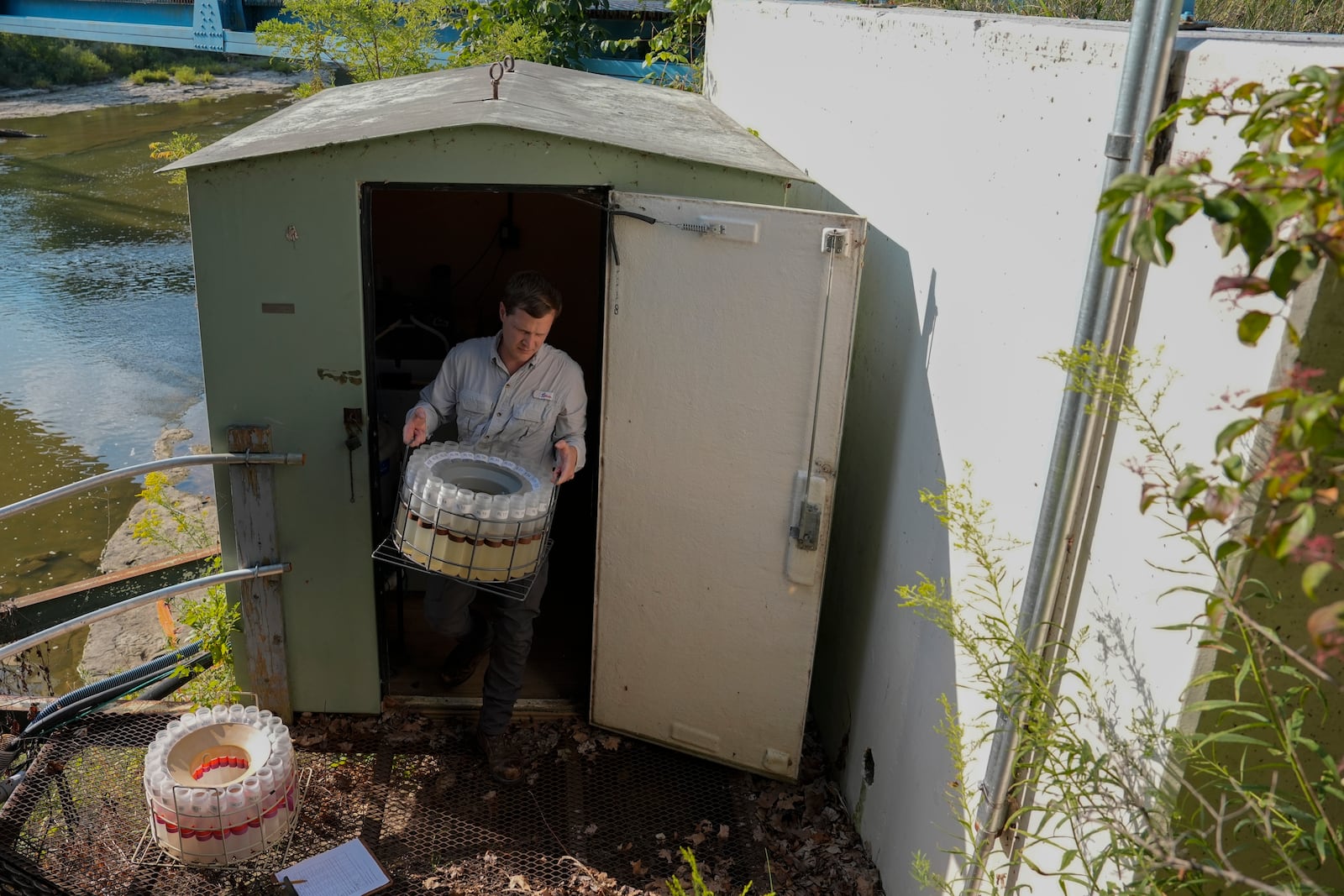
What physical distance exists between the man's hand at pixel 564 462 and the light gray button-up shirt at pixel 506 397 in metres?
0.06

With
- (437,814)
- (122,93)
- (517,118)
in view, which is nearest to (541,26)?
(517,118)

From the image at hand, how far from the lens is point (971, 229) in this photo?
11.2 ft

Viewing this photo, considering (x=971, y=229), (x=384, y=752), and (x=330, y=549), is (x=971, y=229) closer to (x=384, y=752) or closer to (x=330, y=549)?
(x=330, y=549)

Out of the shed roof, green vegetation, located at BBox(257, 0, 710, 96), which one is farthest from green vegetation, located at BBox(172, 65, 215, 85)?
the shed roof

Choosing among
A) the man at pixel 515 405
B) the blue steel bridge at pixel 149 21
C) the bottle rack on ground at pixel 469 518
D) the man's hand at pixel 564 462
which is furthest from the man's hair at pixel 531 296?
the blue steel bridge at pixel 149 21

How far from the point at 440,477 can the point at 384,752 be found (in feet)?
5.20

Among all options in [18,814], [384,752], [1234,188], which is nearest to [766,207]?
[1234,188]

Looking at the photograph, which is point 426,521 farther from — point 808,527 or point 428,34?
point 428,34

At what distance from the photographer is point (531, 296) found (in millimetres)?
4152

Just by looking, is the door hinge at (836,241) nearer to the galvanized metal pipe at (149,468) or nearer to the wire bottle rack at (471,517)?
the wire bottle rack at (471,517)

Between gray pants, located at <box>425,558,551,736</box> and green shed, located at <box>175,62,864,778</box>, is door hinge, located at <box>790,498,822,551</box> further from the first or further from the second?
gray pants, located at <box>425,558,551,736</box>

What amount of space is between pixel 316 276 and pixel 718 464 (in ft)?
5.58

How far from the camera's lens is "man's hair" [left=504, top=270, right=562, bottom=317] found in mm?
4148

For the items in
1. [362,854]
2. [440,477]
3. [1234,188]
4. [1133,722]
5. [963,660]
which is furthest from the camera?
[362,854]
